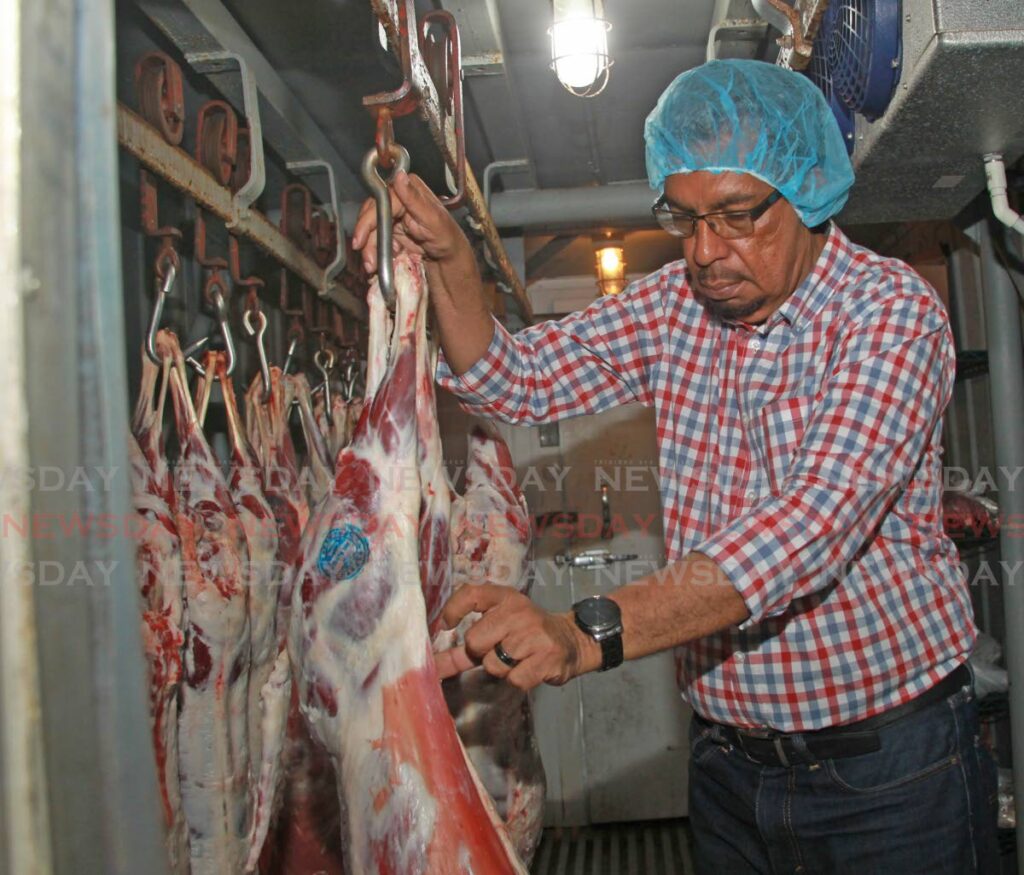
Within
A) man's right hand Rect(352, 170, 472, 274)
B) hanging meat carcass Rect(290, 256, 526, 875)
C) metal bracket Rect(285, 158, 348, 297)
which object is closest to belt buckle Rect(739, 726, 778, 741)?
hanging meat carcass Rect(290, 256, 526, 875)

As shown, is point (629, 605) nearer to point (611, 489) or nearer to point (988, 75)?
point (988, 75)

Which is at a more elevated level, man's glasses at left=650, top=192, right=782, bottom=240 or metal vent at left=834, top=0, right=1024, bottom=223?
metal vent at left=834, top=0, right=1024, bottom=223

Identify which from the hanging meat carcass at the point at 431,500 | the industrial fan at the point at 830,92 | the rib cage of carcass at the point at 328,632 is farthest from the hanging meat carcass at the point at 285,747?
the industrial fan at the point at 830,92

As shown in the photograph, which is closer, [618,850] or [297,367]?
[297,367]

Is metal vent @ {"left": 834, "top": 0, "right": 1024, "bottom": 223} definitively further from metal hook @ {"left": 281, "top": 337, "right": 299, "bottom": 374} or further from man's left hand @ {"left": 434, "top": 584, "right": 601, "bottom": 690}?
metal hook @ {"left": 281, "top": 337, "right": 299, "bottom": 374}

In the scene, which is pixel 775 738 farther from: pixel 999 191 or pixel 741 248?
pixel 999 191

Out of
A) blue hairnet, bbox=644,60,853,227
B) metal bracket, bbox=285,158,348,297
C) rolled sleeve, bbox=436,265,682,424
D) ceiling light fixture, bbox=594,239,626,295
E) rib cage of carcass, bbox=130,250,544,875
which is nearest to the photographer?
rib cage of carcass, bbox=130,250,544,875

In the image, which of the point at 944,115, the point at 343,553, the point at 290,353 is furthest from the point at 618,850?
the point at 944,115

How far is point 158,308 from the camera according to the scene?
164cm

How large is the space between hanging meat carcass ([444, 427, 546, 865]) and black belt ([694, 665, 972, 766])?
57 cm

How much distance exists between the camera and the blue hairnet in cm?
163

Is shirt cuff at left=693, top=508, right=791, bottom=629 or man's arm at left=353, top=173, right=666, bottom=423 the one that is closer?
shirt cuff at left=693, top=508, right=791, bottom=629

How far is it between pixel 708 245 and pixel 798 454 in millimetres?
442

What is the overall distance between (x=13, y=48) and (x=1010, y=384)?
2.43 meters
